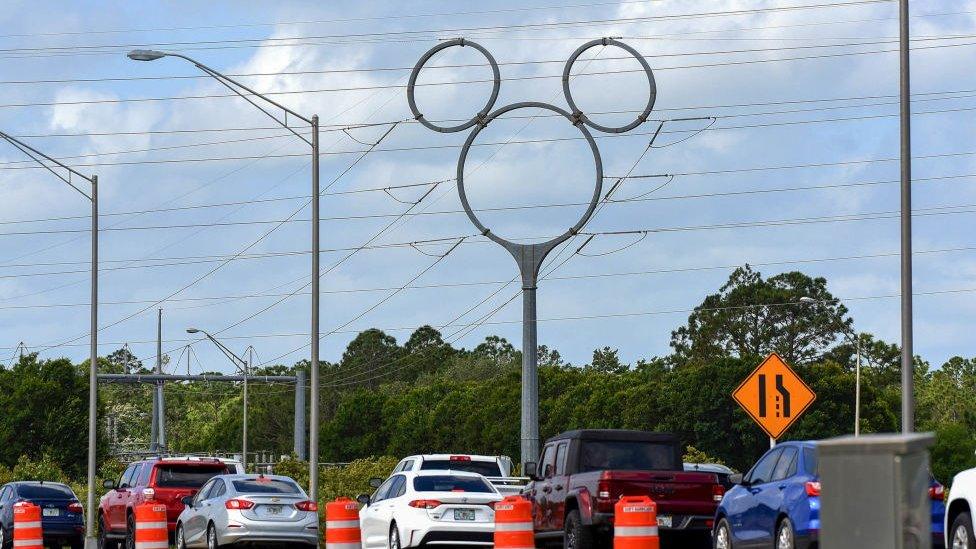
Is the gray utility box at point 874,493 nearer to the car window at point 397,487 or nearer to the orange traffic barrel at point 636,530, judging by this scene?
A: the orange traffic barrel at point 636,530

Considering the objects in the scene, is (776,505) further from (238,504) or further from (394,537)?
(238,504)

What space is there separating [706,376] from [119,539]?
6572cm

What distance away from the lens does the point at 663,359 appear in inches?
4476

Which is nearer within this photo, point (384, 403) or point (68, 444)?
point (68, 444)

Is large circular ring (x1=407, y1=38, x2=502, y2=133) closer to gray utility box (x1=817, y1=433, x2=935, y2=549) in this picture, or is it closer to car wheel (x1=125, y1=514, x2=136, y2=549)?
car wheel (x1=125, y1=514, x2=136, y2=549)

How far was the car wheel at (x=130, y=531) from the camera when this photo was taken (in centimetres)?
2850

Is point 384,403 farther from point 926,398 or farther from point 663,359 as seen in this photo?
point 926,398

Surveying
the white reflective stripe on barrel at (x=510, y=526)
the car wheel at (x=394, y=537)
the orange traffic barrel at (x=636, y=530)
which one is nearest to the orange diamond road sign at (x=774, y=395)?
the car wheel at (x=394, y=537)

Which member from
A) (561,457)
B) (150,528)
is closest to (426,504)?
(561,457)

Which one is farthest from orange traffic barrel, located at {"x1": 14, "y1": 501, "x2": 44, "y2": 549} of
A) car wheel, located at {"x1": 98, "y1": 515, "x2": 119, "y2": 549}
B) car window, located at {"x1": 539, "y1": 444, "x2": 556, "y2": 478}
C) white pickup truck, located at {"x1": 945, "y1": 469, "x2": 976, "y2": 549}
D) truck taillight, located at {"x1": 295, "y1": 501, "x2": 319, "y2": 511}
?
white pickup truck, located at {"x1": 945, "y1": 469, "x2": 976, "y2": 549}

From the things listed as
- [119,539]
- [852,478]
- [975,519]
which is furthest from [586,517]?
[852,478]

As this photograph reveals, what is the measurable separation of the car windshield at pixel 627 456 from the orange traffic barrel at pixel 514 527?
7.55 m

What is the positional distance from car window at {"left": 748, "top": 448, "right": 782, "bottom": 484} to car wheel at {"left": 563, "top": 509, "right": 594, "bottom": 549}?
10.9 feet

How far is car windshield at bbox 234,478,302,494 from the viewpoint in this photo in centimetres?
2450
